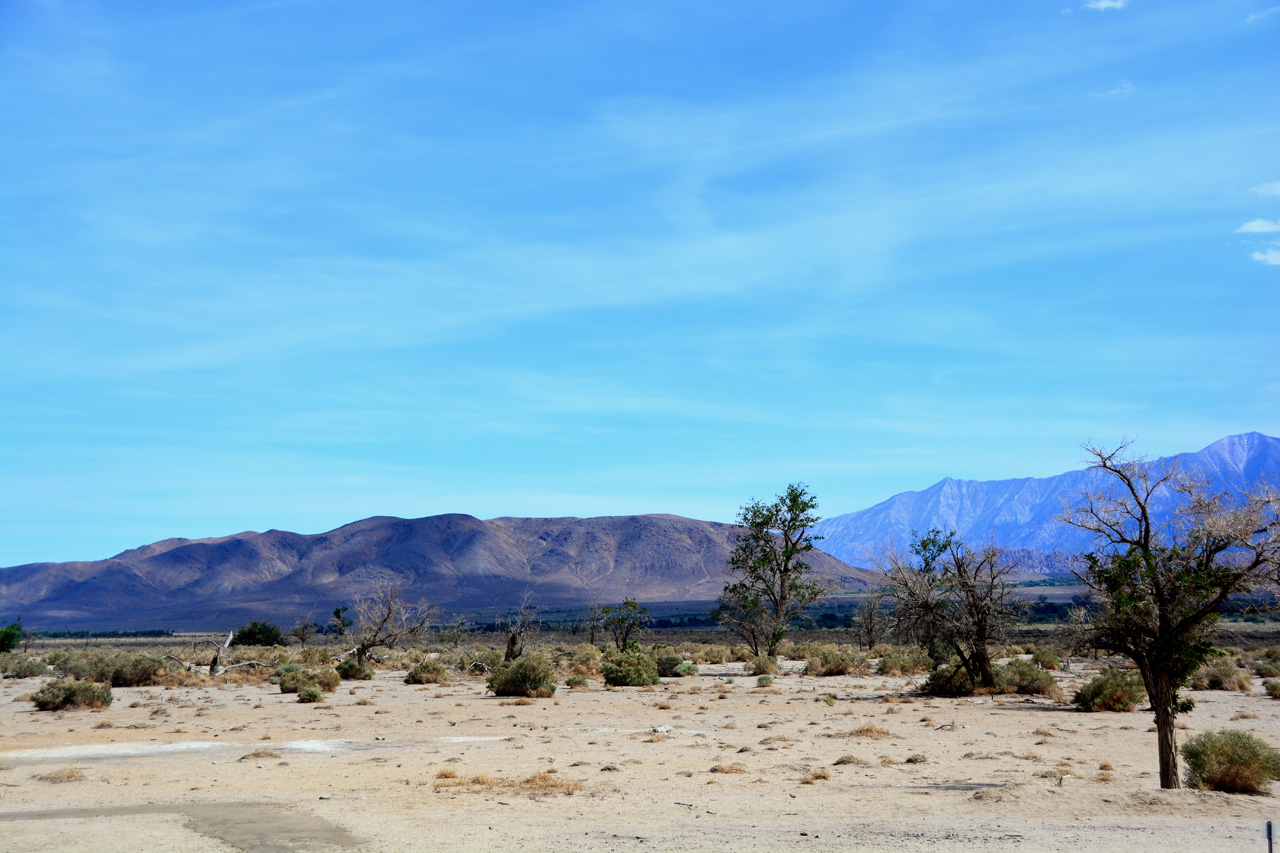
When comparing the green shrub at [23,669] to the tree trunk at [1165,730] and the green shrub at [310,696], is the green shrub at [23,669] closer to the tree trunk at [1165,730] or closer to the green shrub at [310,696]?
the green shrub at [310,696]

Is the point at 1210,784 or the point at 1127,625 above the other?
the point at 1127,625

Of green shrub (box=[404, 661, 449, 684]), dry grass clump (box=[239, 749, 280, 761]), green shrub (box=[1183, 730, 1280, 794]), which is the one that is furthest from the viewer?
green shrub (box=[404, 661, 449, 684])

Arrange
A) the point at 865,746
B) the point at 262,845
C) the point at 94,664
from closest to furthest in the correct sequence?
the point at 262,845 → the point at 865,746 → the point at 94,664

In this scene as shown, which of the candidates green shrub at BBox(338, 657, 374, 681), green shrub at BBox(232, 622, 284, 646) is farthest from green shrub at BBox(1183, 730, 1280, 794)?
green shrub at BBox(232, 622, 284, 646)

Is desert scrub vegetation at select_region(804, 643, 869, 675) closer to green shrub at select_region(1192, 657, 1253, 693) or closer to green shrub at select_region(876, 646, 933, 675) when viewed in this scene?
green shrub at select_region(876, 646, 933, 675)

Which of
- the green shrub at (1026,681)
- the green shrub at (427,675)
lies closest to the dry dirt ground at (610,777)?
the green shrub at (1026,681)

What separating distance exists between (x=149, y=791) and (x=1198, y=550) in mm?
16997

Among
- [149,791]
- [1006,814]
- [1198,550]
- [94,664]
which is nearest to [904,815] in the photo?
[1006,814]

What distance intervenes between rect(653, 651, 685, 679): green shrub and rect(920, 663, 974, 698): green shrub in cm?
1243

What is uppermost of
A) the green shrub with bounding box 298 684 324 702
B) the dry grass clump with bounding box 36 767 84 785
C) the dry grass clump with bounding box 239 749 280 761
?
the dry grass clump with bounding box 36 767 84 785

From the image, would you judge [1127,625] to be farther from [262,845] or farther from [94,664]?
[94,664]

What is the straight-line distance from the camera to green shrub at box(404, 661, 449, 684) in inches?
1491

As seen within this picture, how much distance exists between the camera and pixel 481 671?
42.8 metres

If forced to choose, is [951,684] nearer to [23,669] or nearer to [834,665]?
[834,665]
